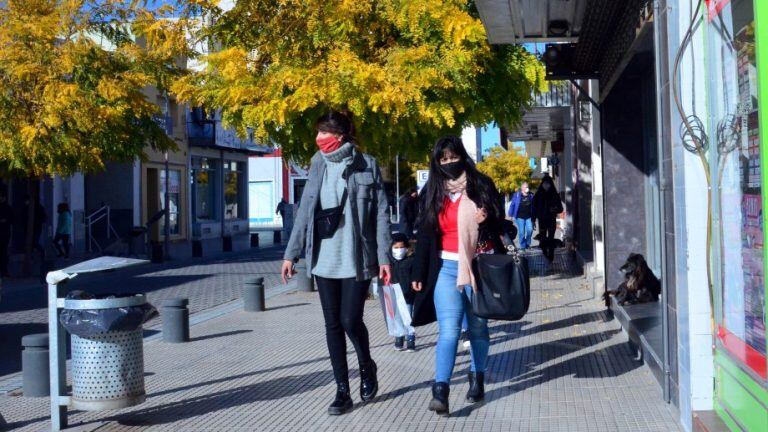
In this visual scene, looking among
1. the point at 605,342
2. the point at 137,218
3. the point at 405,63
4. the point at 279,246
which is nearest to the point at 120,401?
the point at 605,342

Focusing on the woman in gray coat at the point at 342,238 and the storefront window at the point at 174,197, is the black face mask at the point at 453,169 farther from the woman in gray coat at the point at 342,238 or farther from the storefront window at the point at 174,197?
the storefront window at the point at 174,197

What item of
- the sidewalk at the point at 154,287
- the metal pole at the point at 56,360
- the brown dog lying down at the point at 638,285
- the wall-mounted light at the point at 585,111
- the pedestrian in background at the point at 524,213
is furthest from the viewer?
the pedestrian in background at the point at 524,213

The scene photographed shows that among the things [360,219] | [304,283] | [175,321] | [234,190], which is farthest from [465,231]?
[234,190]

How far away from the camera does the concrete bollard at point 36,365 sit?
24.4 ft

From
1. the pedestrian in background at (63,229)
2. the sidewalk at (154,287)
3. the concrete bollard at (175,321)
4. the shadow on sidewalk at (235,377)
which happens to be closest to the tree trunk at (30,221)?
the sidewalk at (154,287)

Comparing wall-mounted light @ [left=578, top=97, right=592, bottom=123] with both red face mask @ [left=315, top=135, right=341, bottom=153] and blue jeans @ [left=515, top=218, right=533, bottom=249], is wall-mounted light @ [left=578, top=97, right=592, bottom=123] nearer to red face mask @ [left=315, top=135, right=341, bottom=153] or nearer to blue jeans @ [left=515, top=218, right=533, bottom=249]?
blue jeans @ [left=515, top=218, right=533, bottom=249]

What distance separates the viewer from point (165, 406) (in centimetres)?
694

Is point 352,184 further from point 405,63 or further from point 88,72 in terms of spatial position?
point 88,72

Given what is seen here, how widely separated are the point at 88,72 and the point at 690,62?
1567 centimetres

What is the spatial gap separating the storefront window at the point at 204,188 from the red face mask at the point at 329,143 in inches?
1337

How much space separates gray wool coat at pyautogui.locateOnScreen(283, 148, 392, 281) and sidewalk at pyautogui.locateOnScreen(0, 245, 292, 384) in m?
3.25

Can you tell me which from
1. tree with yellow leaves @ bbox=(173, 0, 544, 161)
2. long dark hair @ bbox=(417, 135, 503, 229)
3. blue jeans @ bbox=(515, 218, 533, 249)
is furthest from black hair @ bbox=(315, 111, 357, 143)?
blue jeans @ bbox=(515, 218, 533, 249)

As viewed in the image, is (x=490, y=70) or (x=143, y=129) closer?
(x=490, y=70)

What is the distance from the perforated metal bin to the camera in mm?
6043
